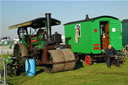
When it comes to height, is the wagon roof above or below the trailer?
above

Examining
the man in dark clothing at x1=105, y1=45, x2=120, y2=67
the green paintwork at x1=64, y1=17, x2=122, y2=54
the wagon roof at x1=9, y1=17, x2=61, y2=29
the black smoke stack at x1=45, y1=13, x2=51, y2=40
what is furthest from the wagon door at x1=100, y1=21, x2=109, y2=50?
the black smoke stack at x1=45, y1=13, x2=51, y2=40

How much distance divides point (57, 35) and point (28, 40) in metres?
2.18

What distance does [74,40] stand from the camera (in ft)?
41.3

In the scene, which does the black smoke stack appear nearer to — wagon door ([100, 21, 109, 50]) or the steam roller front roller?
the steam roller front roller

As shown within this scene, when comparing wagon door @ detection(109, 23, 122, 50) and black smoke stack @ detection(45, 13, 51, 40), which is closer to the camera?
black smoke stack @ detection(45, 13, 51, 40)

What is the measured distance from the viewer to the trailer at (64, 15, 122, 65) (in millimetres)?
10562

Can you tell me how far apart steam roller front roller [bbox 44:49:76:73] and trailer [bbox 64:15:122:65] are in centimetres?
227

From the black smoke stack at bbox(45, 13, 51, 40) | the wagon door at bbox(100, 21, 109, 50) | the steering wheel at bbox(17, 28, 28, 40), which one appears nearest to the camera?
the black smoke stack at bbox(45, 13, 51, 40)

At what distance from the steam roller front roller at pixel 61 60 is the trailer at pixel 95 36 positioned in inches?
89.2

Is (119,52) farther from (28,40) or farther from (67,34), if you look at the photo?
(28,40)

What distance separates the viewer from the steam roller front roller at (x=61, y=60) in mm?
8273

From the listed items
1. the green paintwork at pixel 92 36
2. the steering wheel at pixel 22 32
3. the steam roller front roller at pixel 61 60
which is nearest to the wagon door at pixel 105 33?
the green paintwork at pixel 92 36

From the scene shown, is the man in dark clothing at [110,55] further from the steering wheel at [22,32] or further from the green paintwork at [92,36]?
the steering wheel at [22,32]

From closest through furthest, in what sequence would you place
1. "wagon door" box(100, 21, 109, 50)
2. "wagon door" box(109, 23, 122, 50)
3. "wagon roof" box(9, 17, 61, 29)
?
"wagon roof" box(9, 17, 61, 29)
"wagon door" box(109, 23, 122, 50)
"wagon door" box(100, 21, 109, 50)
